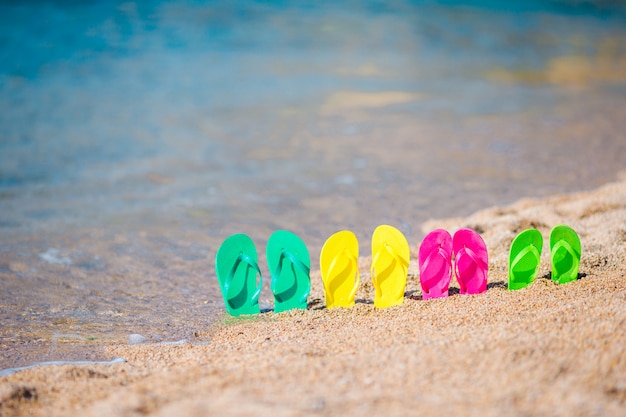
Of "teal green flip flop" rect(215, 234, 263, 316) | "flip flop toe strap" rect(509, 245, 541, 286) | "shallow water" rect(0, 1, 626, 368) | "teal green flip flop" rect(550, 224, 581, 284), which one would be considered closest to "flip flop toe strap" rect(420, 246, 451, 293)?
"flip flop toe strap" rect(509, 245, 541, 286)

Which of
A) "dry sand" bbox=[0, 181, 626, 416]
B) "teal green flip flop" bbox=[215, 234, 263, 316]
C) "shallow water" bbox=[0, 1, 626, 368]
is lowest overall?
"dry sand" bbox=[0, 181, 626, 416]

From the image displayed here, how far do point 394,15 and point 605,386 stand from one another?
54.1ft

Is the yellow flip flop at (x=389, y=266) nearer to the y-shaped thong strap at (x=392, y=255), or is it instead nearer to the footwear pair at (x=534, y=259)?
the y-shaped thong strap at (x=392, y=255)

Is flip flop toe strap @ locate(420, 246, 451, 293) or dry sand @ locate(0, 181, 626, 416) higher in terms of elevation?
flip flop toe strap @ locate(420, 246, 451, 293)

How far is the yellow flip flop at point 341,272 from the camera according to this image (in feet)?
11.1

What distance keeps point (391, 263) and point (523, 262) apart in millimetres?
674

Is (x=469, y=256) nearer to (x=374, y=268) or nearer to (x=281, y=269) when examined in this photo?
(x=374, y=268)

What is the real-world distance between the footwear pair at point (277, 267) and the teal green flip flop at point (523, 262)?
1.05 metres

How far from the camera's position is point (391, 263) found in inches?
134

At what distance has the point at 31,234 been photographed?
17.0ft

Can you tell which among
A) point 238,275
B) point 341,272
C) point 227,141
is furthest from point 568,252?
point 227,141

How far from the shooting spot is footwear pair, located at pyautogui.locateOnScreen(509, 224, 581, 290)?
132 inches

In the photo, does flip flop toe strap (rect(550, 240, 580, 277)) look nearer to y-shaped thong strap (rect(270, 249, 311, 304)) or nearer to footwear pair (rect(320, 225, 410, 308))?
footwear pair (rect(320, 225, 410, 308))

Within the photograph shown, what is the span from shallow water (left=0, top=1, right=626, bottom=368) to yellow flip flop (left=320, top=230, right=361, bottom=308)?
2.27 feet
